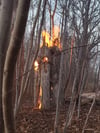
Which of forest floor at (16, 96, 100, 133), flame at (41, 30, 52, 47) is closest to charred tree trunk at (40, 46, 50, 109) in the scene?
forest floor at (16, 96, 100, 133)

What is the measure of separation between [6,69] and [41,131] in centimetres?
247

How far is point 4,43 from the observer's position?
74 centimetres

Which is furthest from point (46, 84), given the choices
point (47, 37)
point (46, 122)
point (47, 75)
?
point (46, 122)

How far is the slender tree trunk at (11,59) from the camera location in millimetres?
592

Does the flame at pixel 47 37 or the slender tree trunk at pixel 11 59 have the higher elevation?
the flame at pixel 47 37

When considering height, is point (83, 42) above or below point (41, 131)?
above

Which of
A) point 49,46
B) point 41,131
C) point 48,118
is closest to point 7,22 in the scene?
point 41,131

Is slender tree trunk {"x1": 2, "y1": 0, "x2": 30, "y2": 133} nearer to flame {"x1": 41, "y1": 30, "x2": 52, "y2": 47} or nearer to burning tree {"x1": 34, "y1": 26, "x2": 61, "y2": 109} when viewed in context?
flame {"x1": 41, "y1": 30, "x2": 52, "y2": 47}

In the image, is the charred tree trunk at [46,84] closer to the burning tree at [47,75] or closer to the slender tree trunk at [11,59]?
the burning tree at [47,75]

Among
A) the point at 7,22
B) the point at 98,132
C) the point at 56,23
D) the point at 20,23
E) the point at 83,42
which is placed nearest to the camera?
the point at 20,23

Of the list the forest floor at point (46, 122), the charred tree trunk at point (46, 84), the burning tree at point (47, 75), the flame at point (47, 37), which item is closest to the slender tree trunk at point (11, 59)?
the forest floor at point (46, 122)

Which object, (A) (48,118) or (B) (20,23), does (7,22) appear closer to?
(B) (20,23)

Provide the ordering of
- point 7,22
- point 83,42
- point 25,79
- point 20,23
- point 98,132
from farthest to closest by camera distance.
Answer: point 98,132, point 83,42, point 25,79, point 7,22, point 20,23

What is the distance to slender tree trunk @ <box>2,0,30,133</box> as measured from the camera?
0.59m
